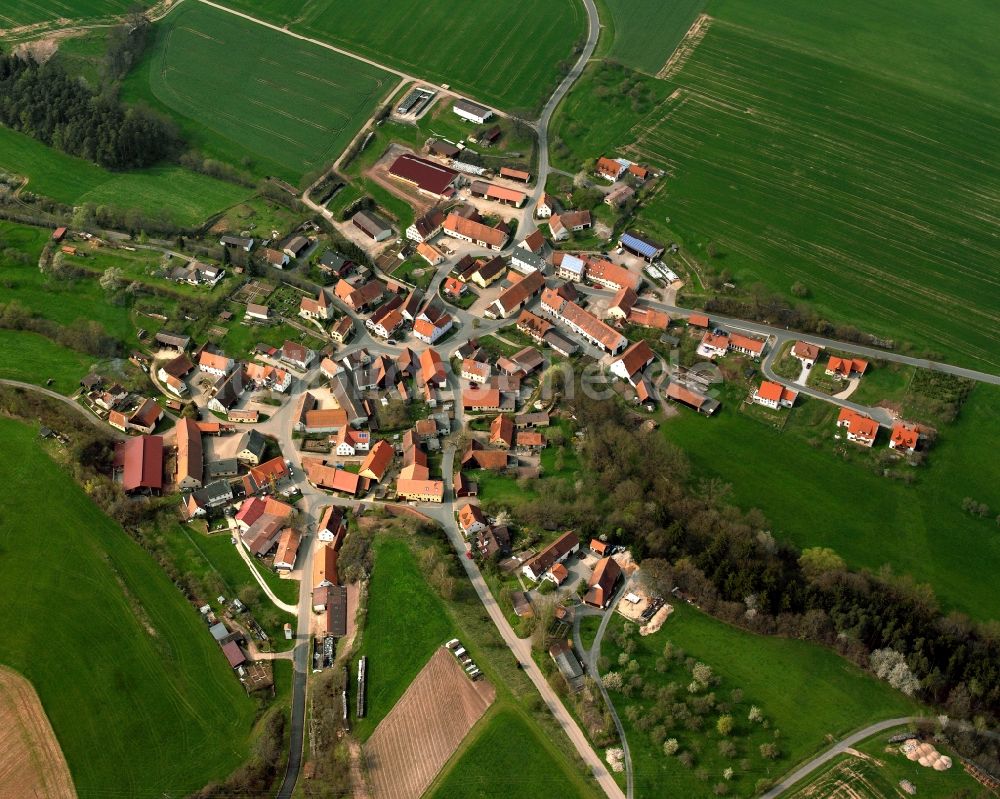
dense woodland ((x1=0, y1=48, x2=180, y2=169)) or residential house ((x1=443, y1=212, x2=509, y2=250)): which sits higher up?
residential house ((x1=443, y1=212, x2=509, y2=250))

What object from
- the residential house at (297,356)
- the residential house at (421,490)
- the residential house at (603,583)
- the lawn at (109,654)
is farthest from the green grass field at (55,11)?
the residential house at (603,583)

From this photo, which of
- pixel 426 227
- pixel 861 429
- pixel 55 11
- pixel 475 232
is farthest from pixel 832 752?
pixel 55 11

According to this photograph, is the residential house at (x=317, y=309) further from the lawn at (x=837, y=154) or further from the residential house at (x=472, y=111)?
the lawn at (x=837, y=154)

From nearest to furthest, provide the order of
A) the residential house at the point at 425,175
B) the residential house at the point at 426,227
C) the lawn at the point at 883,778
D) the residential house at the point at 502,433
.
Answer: the lawn at the point at 883,778 → the residential house at the point at 502,433 → the residential house at the point at 426,227 → the residential house at the point at 425,175

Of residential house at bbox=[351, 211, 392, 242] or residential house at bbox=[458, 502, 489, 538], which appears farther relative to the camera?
residential house at bbox=[351, 211, 392, 242]

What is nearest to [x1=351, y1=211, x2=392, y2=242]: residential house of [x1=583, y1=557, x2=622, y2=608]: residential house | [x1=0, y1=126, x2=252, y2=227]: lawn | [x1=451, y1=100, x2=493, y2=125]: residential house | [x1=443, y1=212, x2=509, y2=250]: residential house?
[x1=443, y1=212, x2=509, y2=250]: residential house

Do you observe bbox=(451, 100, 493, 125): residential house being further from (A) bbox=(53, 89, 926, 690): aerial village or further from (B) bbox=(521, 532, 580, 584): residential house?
(B) bbox=(521, 532, 580, 584): residential house

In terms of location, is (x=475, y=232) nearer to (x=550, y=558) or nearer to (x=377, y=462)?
(x=377, y=462)
